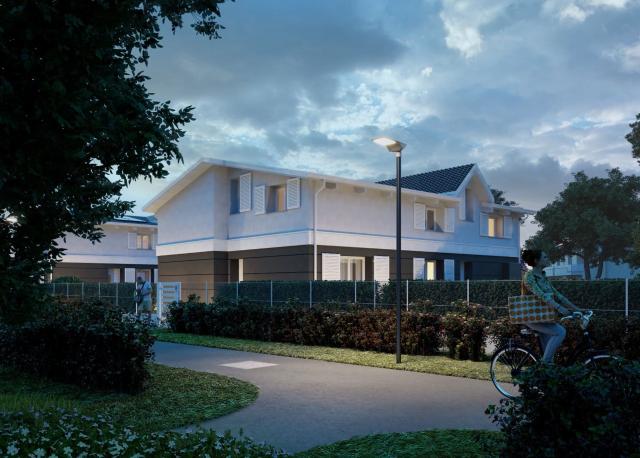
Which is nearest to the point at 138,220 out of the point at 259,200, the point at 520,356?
the point at 259,200

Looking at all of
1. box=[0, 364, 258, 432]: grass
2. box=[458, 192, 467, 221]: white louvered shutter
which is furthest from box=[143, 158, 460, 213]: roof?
box=[0, 364, 258, 432]: grass

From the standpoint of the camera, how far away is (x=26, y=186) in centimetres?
578

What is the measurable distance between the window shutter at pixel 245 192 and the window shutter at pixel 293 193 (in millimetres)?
2661

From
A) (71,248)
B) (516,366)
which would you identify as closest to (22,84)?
(516,366)

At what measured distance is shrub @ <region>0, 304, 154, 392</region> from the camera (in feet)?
32.1

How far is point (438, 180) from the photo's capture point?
34.8 meters

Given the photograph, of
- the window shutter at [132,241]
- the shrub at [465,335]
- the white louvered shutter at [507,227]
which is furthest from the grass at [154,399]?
the window shutter at [132,241]

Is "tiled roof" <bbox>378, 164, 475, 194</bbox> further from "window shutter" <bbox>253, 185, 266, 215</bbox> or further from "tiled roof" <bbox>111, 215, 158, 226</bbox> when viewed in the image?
"tiled roof" <bbox>111, 215, 158, 226</bbox>

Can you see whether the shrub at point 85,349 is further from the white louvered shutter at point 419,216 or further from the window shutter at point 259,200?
the white louvered shutter at point 419,216

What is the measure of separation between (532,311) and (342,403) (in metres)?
2.85

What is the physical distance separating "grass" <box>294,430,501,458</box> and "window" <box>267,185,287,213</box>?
71.5 feet

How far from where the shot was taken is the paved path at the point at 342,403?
7.40 m

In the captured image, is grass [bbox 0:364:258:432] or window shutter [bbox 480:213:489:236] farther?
window shutter [bbox 480:213:489:236]

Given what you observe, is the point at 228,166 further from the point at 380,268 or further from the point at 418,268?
the point at 418,268
